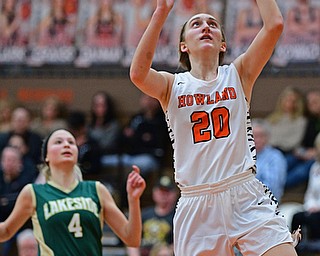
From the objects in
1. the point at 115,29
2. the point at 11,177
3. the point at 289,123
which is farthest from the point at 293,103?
the point at 11,177

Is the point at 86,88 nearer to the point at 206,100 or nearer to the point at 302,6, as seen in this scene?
the point at 302,6

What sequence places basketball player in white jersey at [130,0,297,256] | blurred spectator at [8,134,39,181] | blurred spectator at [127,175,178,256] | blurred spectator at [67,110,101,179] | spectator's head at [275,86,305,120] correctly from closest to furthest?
basketball player in white jersey at [130,0,297,256], blurred spectator at [127,175,178,256], blurred spectator at [8,134,39,181], spectator's head at [275,86,305,120], blurred spectator at [67,110,101,179]

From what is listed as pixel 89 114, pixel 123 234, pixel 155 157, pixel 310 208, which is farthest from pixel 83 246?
pixel 89 114

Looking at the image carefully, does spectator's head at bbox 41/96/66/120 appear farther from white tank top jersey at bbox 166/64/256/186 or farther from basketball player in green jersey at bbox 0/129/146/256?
white tank top jersey at bbox 166/64/256/186

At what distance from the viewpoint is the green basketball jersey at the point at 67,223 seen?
231 inches

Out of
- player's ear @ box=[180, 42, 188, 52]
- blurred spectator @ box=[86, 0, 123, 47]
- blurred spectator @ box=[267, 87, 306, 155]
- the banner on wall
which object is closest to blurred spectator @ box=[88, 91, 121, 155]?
the banner on wall

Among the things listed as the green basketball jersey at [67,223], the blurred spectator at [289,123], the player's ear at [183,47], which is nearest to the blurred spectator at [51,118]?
the blurred spectator at [289,123]

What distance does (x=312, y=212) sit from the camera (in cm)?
907

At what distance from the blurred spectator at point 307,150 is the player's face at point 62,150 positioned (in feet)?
15.0

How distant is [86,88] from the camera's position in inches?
508

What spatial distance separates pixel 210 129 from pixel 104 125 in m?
6.98

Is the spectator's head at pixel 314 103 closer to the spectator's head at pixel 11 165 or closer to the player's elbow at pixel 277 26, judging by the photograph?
the spectator's head at pixel 11 165

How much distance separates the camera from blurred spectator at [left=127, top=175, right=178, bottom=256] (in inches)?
362

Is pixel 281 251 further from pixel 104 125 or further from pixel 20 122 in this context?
pixel 20 122
